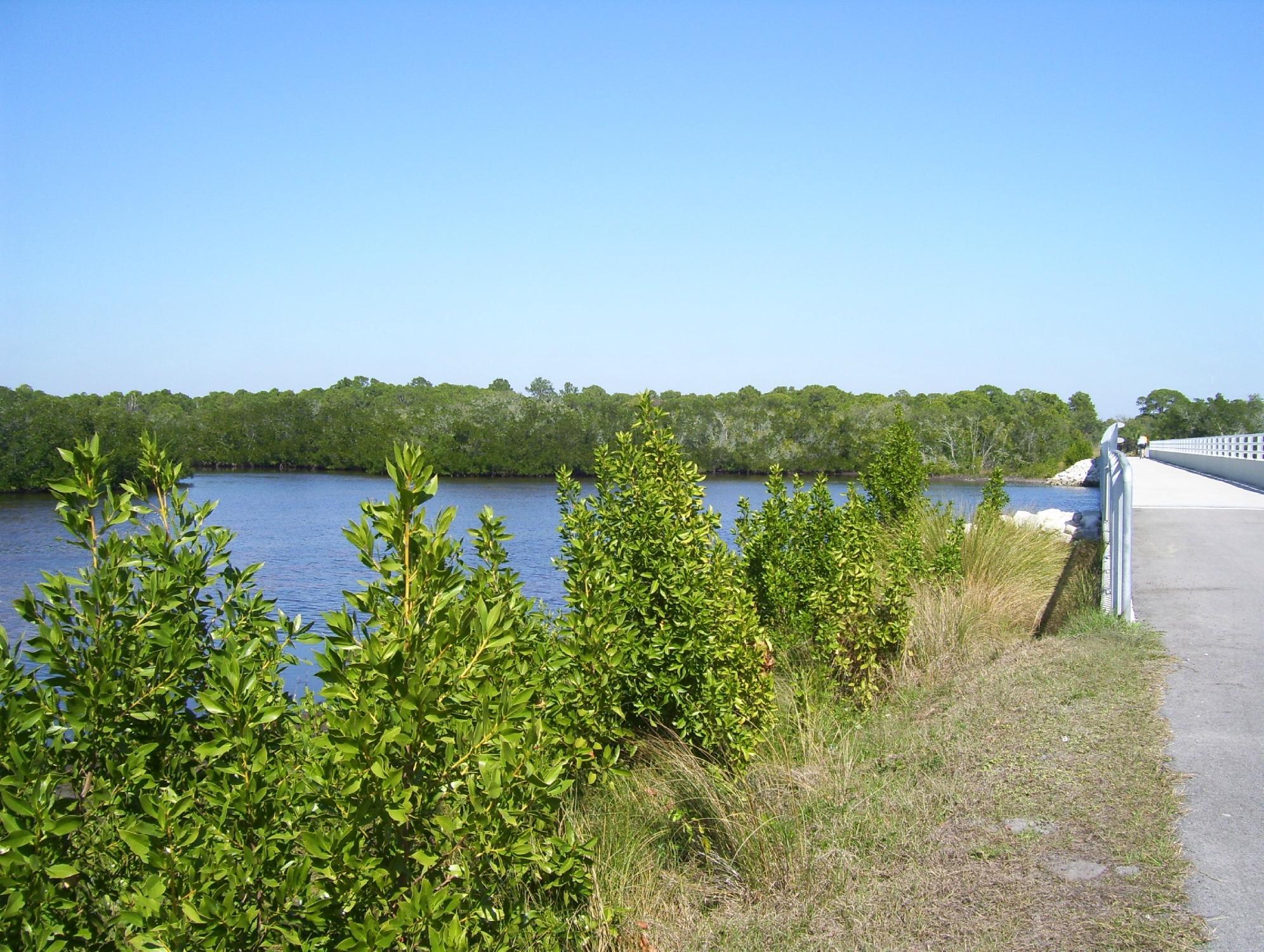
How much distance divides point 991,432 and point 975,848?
75.7 meters

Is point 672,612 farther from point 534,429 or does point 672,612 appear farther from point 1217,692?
point 534,429

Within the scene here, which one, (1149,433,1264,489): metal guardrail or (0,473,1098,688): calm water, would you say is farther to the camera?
(1149,433,1264,489): metal guardrail

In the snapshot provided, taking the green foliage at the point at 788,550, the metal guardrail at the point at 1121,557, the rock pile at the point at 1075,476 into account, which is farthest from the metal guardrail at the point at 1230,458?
the green foliage at the point at 788,550

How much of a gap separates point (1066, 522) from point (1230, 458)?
9.49 m

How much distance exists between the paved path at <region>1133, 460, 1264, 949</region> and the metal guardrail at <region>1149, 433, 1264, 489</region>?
9.64 metres

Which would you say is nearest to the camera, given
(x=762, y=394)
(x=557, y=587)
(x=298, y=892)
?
(x=298, y=892)

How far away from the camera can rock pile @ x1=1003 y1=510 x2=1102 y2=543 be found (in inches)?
662

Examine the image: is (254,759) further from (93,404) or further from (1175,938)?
(93,404)

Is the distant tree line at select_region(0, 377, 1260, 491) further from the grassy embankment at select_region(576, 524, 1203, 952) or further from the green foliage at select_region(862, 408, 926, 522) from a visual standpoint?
the grassy embankment at select_region(576, 524, 1203, 952)

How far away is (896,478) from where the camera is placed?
1461cm

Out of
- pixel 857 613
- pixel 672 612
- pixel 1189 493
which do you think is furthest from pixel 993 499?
pixel 672 612

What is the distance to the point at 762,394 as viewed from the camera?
278ft

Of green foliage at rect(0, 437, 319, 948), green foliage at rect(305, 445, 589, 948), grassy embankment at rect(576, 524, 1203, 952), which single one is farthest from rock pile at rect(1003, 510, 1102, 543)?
green foliage at rect(0, 437, 319, 948)

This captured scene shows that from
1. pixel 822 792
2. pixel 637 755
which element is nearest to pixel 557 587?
pixel 637 755
